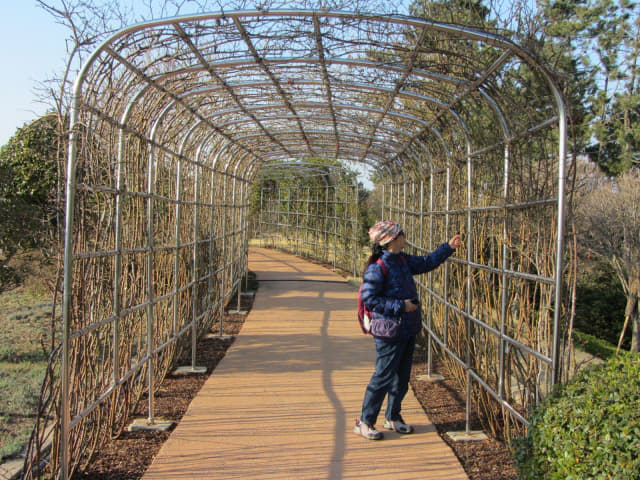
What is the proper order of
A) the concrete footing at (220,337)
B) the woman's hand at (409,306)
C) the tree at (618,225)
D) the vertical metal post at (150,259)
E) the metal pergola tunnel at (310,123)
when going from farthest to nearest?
Answer: 1. the tree at (618,225)
2. the concrete footing at (220,337)
3. the vertical metal post at (150,259)
4. the woman's hand at (409,306)
5. the metal pergola tunnel at (310,123)

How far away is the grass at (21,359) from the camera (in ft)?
16.0

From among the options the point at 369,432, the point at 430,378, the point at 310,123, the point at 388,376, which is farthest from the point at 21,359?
the point at 388,376

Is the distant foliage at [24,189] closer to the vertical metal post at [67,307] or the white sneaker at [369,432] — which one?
the vertical metal post at [67,307]

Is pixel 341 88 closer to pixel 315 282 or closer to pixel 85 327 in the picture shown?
pixel 85 327

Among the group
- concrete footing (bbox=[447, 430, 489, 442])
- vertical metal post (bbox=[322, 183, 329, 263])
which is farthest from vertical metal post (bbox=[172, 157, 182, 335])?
vertical metal post (bbox=[322, 183, 329, 263])

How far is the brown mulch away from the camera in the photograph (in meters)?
3.48

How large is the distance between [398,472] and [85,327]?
1.97 m

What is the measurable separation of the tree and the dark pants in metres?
11.5

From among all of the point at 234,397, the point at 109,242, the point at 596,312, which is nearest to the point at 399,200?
the point at 234,397

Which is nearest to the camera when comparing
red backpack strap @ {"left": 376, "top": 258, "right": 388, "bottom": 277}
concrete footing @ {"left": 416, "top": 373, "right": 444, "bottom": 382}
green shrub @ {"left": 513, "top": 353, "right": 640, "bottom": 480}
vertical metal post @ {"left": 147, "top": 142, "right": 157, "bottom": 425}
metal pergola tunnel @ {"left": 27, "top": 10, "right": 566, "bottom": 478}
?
green shrub @ {"left": 513, "top": 353, "right": 640, "bottom": 480}

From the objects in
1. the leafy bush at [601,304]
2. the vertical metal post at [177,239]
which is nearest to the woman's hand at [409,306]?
the vertical metal post at [177,239]

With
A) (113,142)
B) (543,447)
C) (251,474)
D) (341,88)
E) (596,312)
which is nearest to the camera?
(543,447)

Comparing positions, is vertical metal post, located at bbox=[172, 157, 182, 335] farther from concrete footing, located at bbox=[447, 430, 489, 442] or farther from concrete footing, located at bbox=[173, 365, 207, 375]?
concrete footing, located at bbox=[447, 430, 489, 442]

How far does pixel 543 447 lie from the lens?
8.21ft
